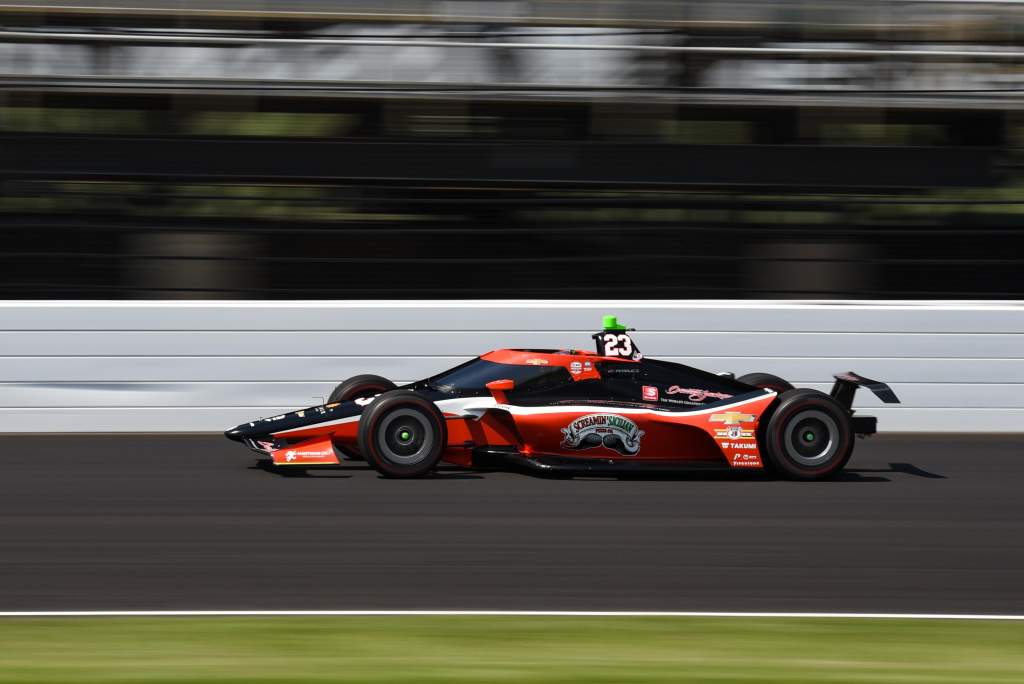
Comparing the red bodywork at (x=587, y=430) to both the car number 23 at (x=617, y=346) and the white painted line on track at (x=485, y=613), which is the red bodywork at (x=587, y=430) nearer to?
the car number 23 at (x=617, y=346)

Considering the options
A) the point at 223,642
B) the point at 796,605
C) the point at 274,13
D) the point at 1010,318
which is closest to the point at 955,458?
the point at 1010,318

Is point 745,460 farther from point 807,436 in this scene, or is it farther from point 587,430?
point 587,430

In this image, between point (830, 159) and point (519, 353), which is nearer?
point (519, 353)

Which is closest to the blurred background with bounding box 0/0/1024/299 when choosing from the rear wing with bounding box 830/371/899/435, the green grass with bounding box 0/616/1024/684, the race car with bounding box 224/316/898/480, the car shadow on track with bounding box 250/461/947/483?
the rear wing with bounding box 830/371/899/435

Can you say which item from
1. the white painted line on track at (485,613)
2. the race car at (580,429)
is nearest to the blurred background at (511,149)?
the race car at (580,429)

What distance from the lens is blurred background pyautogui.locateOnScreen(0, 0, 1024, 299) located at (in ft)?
40.3

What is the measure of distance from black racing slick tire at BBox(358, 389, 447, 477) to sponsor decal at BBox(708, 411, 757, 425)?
177 centimetres

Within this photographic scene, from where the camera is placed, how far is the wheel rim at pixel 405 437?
923 centimetres

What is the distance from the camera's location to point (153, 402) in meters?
11.7

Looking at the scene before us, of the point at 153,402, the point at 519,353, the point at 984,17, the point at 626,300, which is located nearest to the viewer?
the point at 519,353

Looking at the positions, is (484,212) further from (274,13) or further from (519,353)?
(274,13)

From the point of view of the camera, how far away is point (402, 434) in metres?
9.28

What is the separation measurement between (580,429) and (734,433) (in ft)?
3.33

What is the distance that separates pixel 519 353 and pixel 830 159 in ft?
16.7
